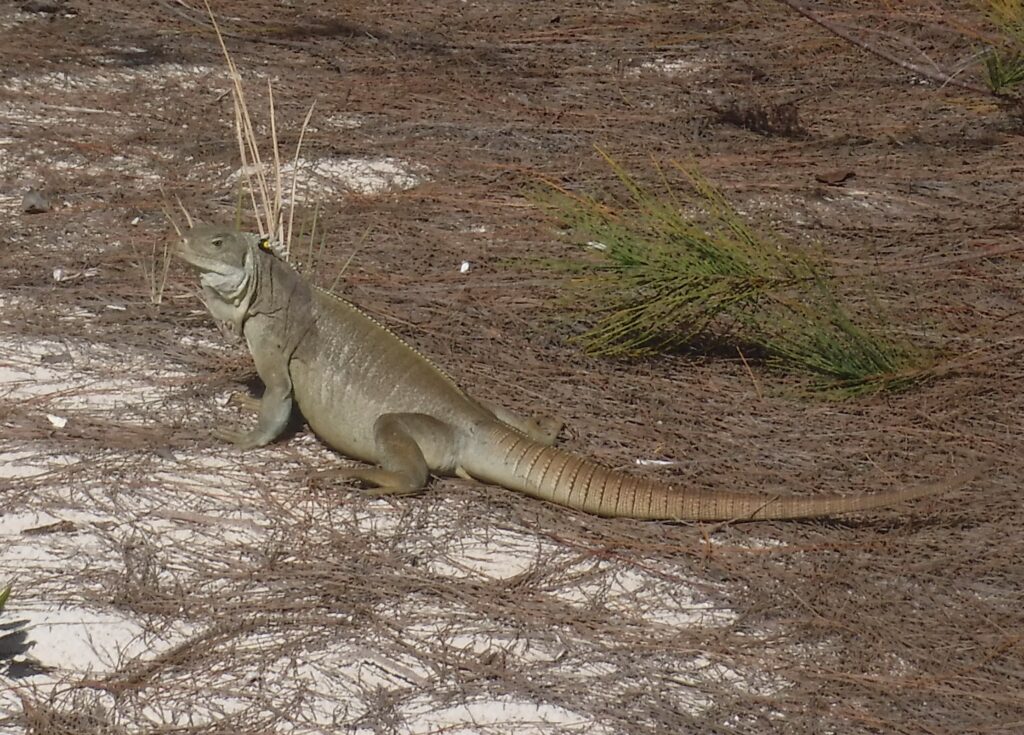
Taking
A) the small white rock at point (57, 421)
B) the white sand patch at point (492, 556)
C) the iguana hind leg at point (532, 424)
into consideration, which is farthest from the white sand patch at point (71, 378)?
the white sand patch at point (492, 556)

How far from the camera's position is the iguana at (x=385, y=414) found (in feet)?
14.0

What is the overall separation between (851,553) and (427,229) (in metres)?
2.80

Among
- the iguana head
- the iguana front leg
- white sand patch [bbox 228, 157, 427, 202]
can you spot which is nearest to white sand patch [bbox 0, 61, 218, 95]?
white sand patch [bbox 228, 157, 427, 202]

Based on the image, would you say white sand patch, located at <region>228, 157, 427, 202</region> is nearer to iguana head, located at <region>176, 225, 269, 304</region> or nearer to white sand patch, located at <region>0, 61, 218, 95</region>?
white sand patch, located at <region>0, 61, 218, 95</region>

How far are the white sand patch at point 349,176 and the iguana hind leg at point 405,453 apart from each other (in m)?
2.38

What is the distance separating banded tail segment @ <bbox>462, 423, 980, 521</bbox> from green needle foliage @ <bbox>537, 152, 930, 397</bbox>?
72 centimetres

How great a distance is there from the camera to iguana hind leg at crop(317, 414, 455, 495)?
433cm

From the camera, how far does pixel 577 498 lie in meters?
4.32

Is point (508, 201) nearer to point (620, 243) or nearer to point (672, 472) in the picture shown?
point (620, 243)

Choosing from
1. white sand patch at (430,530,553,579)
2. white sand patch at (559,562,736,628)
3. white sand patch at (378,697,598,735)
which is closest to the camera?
white sand patch at (378,697,598,735)

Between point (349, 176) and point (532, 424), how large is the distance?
258 centimetres

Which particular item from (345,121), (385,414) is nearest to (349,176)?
(345,121)

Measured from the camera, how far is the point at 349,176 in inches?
265

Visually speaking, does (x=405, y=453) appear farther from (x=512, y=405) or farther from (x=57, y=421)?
(x=57, y=421)
